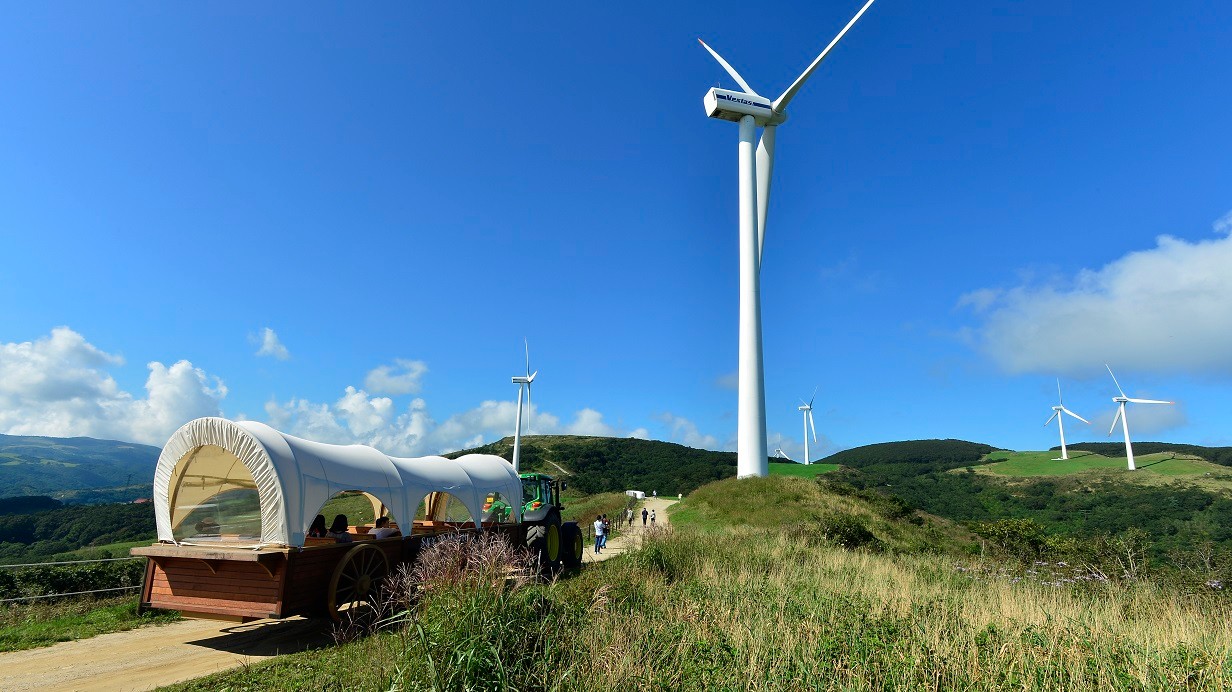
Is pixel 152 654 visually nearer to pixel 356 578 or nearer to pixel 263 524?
pixel 263 524

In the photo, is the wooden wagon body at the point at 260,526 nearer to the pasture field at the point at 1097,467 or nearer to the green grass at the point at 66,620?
the green grass at the point at 66,620

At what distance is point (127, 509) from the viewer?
54219 millimetres

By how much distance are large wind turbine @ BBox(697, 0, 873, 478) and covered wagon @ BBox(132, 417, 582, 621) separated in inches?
1086

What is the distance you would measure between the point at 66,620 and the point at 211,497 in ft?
13.8

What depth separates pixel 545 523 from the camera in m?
16.4

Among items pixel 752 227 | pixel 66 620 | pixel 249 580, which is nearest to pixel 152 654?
pixel 249 580

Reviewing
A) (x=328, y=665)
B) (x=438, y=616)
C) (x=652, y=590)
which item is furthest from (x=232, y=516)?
(x=652, y=590)

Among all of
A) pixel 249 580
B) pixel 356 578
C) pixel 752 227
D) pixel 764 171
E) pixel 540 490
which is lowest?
pixel 356 578

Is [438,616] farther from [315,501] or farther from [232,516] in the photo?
[232,516]

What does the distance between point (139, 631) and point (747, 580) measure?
11083 mm

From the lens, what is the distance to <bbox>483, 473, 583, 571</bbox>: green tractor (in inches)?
617

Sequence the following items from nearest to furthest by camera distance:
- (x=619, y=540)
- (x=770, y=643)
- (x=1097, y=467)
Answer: (x=770, y=643) → (x=619, y=540) → (x=1097, y=467)

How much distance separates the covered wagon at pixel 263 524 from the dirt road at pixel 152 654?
722 mm

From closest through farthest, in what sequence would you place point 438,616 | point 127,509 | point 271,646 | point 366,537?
point 438,616 < point 271,646 < point 366,537 < point 127,509
